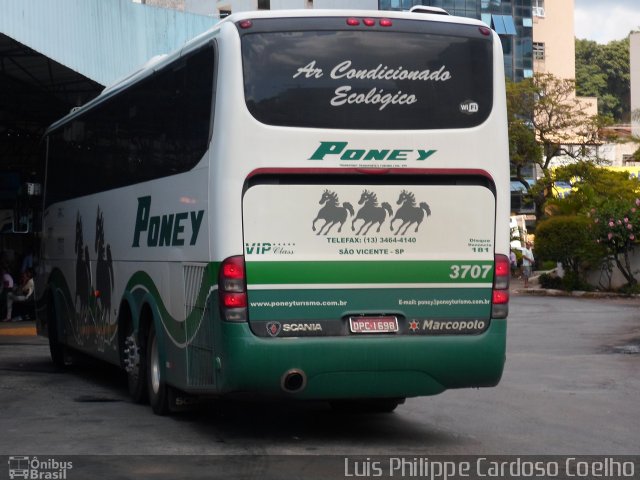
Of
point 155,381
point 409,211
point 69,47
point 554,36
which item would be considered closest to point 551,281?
point 69,47

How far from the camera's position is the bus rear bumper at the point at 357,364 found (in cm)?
1040

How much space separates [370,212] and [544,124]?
5604 centimetres

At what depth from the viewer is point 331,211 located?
34.8ft

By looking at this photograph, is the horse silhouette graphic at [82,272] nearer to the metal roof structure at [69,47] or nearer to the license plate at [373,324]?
the metal roof structure at [69,47]

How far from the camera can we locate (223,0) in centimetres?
9462

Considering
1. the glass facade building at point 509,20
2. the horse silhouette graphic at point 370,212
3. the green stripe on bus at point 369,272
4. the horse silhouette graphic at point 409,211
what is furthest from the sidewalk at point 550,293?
the glass facade building at point 509,20

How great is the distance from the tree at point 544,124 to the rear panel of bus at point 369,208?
53.4 m

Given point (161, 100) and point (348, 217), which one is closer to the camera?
point (348, 217)

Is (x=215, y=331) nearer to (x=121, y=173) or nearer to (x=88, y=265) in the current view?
(x=121, y=173)

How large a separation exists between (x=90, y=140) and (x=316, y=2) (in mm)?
79524

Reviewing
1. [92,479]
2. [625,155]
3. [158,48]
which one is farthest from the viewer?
[625,155]

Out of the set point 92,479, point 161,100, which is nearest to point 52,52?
point 161,100

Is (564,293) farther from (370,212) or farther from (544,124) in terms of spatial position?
(370,212)

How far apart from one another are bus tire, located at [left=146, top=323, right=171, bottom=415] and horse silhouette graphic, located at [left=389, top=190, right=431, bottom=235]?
3.31 m
